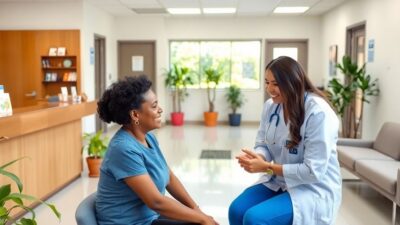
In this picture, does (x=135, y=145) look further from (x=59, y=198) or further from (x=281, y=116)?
(x=59, y=198)

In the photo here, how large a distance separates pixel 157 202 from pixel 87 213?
0.95ft

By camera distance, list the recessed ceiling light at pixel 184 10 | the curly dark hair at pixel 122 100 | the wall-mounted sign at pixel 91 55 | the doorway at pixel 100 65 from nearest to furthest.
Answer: the curly dark hair at pixel 122 100
the wall-mounted sign at pixel 91 55
the recessed ceiling light at pixel 184 10
the doorway at pixel 100 65

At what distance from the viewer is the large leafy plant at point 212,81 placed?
10.7m

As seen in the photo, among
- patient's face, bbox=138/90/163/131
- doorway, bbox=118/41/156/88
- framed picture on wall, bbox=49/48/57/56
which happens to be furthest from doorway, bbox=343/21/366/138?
patient's face, bbox=138/90/163/131

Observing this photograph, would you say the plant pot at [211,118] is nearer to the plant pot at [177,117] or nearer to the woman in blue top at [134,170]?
the plant pot at [177,117]

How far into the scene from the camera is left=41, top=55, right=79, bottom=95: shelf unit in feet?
26.6

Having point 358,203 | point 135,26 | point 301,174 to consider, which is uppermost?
point 135,26

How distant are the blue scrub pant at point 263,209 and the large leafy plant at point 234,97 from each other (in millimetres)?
8429

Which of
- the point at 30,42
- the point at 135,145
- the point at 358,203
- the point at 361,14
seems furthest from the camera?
the point at 30,42

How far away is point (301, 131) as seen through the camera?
212 centimetres

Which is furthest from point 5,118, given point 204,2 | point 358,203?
point 204,2

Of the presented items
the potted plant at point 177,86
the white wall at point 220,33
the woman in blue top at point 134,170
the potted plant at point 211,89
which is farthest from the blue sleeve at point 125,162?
the white wall at point 220,33

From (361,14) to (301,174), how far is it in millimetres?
6317

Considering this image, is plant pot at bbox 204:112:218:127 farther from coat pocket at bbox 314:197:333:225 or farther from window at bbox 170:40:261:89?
coat pocket at bbox 314:197:333:225
